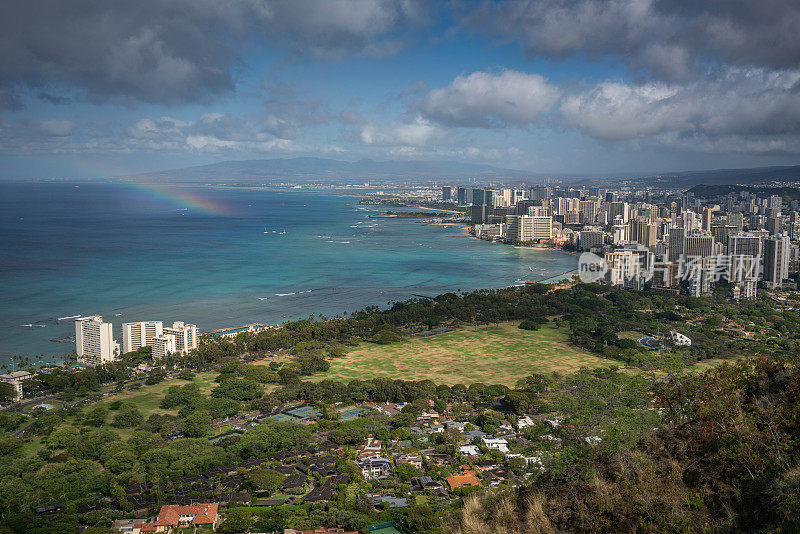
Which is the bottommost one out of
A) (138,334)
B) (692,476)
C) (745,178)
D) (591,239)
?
(138,334)

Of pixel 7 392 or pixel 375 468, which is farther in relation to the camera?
pixel 7 392

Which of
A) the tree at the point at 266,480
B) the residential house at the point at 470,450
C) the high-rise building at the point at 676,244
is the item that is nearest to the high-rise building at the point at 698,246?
the high-rise building at the point at 676,244

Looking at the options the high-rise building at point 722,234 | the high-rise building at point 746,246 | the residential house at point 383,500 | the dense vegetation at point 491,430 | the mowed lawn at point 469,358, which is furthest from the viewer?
the high-rise building at point 722,234

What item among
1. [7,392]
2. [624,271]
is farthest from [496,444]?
[624,271]

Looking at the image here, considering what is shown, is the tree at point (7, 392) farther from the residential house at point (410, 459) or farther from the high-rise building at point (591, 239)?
the high-rise building at point (591, 239)

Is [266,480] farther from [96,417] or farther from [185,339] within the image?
[185,339]

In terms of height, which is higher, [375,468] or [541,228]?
[541,228]

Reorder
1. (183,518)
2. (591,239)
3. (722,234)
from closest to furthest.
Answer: (183,518)
(722,234)
(591,239)
